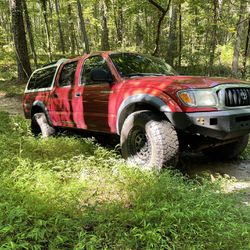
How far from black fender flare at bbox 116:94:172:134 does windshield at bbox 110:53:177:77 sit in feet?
2.08

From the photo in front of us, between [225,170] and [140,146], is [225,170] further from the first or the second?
[140,146]

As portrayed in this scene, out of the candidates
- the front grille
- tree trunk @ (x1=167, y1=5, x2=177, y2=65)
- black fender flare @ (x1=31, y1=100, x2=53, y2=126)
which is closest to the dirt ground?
the front grille

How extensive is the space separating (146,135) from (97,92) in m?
1.39

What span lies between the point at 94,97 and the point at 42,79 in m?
2.50

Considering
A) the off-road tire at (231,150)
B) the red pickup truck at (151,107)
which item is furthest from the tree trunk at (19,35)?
the off-road tire at (231,150)

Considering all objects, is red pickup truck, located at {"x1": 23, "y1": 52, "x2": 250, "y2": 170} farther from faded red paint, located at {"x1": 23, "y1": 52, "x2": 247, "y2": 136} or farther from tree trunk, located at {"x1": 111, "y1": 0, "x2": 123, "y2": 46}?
tree trunk, located at {"x1": 111, "y1": 0, "x2": 123, "y2": 46}

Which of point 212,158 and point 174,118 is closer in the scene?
point 174,118

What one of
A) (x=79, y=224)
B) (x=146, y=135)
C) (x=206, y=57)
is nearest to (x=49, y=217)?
(x=79, y=224)

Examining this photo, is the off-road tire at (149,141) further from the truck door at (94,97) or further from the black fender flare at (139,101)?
the truck door at (94,97)

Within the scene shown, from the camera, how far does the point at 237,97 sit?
421cm

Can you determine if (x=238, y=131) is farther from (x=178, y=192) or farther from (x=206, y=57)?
(x=206, y=57)

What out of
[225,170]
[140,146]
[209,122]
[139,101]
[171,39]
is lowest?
[225,170]

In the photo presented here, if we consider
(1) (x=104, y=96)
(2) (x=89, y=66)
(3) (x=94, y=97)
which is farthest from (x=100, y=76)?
(2) (x=89, y=66)

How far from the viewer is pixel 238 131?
4.09 metres
